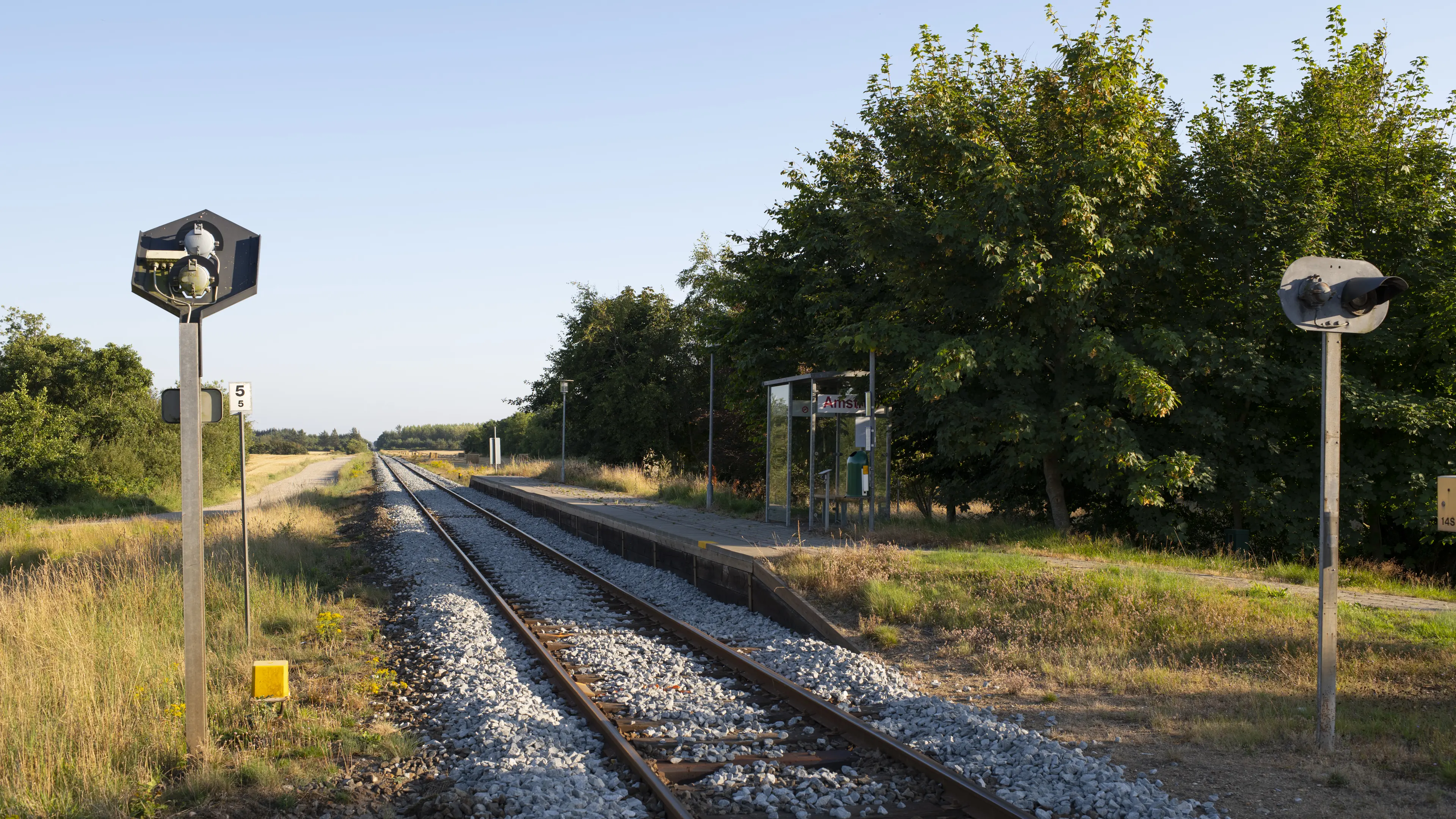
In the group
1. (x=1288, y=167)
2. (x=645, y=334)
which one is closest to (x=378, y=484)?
(x=645, y=334)

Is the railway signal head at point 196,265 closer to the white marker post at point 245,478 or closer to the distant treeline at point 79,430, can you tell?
the white marker post at point 245,478

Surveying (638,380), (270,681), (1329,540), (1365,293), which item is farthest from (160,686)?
(638,380)

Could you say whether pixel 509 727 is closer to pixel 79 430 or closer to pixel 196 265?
pixel 196 265

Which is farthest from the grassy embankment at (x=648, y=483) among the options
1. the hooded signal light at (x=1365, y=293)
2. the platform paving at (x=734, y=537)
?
the hooded signal light at (x=1365, y=293)

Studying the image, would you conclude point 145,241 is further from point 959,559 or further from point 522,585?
point 959,559

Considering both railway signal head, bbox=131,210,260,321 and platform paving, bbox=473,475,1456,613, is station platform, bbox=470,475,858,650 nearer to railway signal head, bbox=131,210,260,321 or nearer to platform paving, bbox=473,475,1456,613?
platform paving, bbox=473,475,1456,613

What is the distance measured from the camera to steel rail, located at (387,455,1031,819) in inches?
204

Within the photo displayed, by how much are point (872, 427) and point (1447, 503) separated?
945 cm

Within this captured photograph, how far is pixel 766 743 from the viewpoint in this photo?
655cm

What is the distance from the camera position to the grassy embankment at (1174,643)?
6543mm

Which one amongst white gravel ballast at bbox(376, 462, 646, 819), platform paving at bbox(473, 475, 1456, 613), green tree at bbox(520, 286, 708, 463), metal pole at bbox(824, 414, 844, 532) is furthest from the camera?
green tree at bbox(520, 286, 708, 463)

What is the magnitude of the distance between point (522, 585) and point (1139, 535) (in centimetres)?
1083

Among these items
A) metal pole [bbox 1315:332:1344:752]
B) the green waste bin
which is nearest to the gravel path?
metal pole [bbox 1315:332:1344:752]

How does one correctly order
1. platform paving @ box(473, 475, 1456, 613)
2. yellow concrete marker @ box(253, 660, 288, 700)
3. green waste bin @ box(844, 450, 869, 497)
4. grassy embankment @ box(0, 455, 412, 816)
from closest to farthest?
grassy embankment @ box(0, 455, 412, 816) → yellow concrete marker @ box(253, 660, 288, 700) → platform paving @ box(473, 475, 1456, 613) → green waste bin @ box(844, 450, 869, 497)
